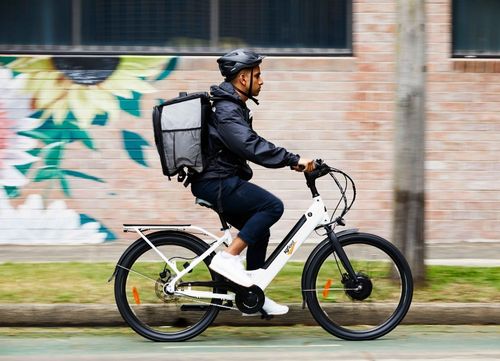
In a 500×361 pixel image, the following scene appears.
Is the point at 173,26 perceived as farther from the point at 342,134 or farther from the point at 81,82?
the point at 342,134

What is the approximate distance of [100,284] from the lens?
873 centimetres

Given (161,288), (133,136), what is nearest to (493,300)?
(161,288)

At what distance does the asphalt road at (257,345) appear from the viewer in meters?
6.79

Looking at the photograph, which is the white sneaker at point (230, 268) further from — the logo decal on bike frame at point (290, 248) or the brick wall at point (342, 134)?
the brick wall at point (342, 134)

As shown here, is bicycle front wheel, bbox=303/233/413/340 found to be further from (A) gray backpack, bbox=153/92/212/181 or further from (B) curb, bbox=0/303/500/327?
(A) gray backpack, bbox=153/92/212/181

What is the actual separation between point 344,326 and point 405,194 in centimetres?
158

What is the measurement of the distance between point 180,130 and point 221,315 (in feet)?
5.36

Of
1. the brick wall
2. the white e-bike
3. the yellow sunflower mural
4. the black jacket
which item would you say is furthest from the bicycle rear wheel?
the yellow sunflower mural

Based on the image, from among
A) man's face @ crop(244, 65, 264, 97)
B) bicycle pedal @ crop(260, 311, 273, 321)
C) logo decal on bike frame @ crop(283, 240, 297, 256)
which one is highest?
man's face @ crop(244, 65, 264, 97)

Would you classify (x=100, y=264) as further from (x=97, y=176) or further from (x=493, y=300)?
(x=493, y=300)

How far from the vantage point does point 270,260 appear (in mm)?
7312

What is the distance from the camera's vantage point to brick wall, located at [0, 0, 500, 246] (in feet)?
37.5

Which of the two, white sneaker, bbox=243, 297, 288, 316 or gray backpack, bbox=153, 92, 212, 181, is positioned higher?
gray backpack, bbox=153, 92, 212, 181

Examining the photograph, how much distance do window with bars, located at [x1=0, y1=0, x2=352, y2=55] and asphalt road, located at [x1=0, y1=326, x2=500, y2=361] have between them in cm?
456
